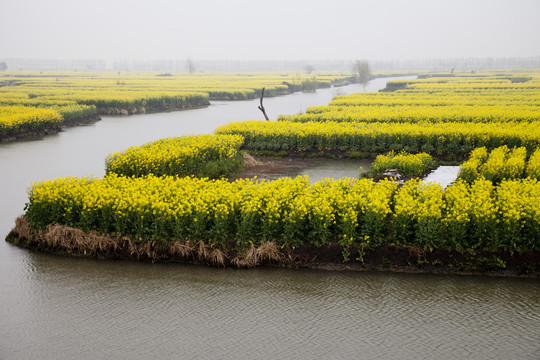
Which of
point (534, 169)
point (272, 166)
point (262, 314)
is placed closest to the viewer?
point (262, 314)

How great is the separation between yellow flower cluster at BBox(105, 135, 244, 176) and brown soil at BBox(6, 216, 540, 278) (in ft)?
15.6

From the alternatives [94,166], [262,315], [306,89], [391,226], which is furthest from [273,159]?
[306,89]

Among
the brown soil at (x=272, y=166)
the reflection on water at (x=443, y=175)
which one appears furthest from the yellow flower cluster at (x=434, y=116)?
the reflection on water at (x=443, y=175)

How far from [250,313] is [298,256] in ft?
7.17

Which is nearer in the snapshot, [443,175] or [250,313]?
[250,313]

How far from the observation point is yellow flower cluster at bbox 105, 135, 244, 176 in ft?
52.8

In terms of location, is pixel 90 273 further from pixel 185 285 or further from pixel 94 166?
pixel 94 166

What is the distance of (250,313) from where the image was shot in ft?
28.7

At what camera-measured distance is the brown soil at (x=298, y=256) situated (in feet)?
32.8

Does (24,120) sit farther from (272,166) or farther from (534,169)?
(534,169)

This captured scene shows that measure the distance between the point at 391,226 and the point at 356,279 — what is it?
1712mm

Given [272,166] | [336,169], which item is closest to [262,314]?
[336,169]

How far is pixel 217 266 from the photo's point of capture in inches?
416

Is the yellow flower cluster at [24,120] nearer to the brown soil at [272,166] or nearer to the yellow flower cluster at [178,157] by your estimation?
the yellow flower cluster at [178,157]
